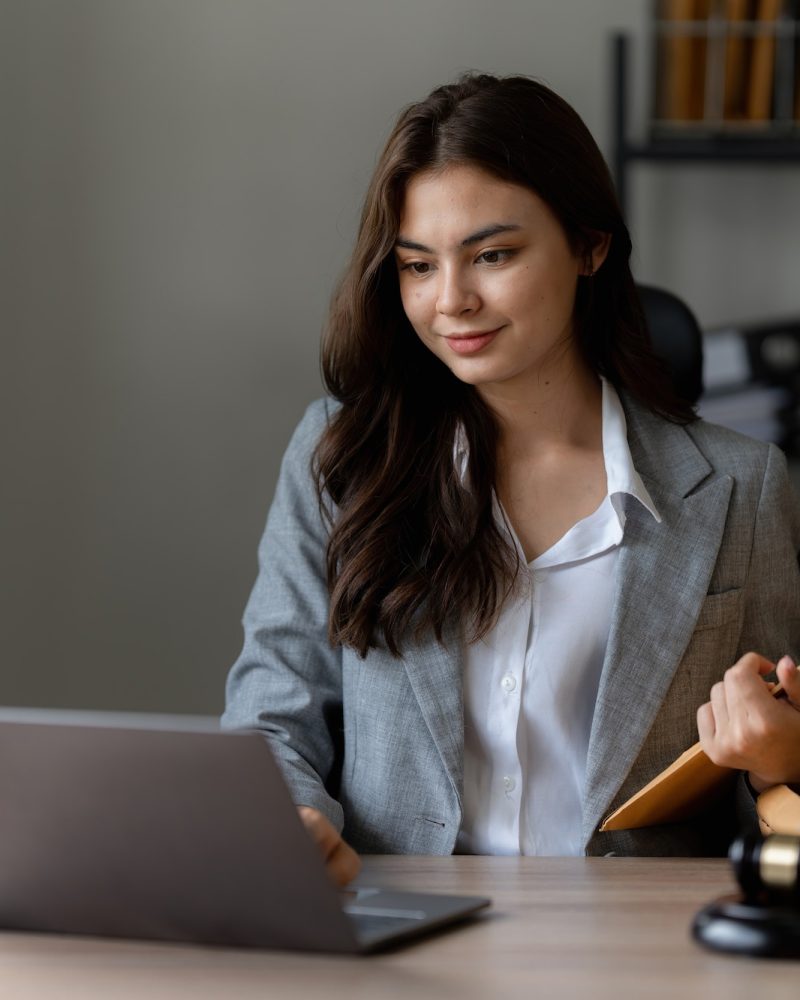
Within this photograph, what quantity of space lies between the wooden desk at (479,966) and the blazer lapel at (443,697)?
39 centimetres

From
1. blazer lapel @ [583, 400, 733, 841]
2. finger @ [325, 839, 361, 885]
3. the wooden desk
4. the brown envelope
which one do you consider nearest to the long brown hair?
blazer lapel @ [583, 400, 733, 841]

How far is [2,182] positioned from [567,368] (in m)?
1.17

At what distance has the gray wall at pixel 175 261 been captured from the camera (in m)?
2.38

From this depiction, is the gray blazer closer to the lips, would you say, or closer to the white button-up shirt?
the white button-up shirt

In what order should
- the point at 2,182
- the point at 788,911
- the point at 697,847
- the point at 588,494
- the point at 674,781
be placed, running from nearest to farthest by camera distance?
the point at 788,911 → the point at 674,781 → the point at 697,847 → the point at 588,494 → the point at 2,182

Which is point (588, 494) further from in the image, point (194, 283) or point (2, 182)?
point (2, 182)

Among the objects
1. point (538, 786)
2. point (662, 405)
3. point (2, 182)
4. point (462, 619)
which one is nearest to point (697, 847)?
point (538, 786)

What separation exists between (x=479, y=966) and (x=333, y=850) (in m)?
0.26

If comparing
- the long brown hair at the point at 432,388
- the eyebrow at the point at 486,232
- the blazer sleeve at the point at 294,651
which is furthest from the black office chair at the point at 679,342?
the blazer sleeve at the point at 294,651

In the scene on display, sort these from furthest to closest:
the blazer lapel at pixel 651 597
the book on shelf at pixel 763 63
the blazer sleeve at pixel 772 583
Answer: the book on shelf at pixel 763 63
the blazer sleeve at pixel 772 583
the blazer lapel at pixel 651 597

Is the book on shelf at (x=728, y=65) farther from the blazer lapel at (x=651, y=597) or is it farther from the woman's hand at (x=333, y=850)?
the woman's hand at (x=333, y=850)

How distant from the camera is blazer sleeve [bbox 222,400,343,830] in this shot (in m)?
1.51

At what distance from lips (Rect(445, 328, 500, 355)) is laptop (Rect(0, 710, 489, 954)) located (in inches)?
28.3

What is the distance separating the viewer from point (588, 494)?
159 centimetres
